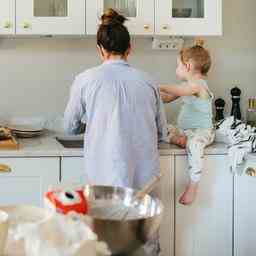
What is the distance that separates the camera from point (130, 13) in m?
2.99

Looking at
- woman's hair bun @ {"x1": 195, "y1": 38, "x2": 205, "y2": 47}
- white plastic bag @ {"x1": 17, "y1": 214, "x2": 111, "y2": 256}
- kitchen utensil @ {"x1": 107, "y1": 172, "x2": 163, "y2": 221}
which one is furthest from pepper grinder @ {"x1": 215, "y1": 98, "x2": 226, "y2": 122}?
white plastic bag @ {"x1": 17, "y1": 214, "x2": 111, "y2": 256}

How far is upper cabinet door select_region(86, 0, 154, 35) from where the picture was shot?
9.57ft

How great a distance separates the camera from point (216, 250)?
295cm

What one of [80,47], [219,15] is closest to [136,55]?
[80,47]

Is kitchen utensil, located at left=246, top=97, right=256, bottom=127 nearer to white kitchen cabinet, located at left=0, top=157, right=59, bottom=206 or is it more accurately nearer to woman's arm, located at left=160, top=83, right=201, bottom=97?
woman's arm, located at left=160, top=83, right=201, bottom=97

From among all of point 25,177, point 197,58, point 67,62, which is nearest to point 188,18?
point 197,58

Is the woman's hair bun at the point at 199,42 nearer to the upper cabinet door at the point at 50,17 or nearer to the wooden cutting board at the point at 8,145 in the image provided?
the upper cabinet door at the point at 50,17

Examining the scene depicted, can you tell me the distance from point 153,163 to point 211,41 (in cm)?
116

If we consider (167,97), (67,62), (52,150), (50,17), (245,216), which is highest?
(50,17)

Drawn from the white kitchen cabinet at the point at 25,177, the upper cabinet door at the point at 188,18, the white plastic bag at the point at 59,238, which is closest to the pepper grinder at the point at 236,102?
the upper cabinet door at the point at 188,18

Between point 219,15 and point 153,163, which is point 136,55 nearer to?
point 219,15

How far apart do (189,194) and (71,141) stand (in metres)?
0.72

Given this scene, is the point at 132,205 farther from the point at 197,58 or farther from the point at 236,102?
the point at 236,102

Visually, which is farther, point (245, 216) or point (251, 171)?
point (245, 216)
